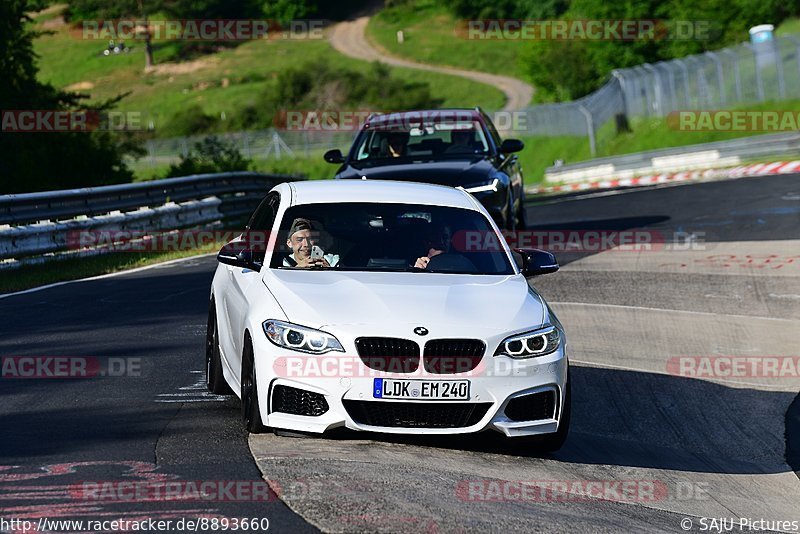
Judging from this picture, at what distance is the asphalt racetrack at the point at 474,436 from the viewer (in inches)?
261

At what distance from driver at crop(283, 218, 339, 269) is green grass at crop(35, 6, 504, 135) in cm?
8418

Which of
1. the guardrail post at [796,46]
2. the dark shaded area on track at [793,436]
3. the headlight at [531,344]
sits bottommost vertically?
the guardrail post at [796,46]

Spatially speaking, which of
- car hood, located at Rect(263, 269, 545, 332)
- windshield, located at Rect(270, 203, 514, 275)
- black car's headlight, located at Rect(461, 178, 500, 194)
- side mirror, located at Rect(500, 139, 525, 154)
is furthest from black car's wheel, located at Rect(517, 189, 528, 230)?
car hood, located at Rect(263, 269, 545, 332)

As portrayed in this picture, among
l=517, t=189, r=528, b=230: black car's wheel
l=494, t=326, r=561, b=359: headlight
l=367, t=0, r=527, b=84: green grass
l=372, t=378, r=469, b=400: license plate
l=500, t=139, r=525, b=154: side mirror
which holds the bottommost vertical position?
l=367, t=0, r=527, b=84: green grass

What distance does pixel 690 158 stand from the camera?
144 feet

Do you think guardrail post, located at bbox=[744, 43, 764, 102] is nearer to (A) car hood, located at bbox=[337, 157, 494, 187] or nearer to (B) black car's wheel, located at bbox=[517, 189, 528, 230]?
(B) black car's wheel, located at bbox=[517, 189, 528, 230]

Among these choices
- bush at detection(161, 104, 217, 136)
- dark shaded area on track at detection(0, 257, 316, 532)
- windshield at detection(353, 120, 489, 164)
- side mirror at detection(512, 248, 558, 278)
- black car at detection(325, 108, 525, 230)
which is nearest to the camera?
dark shaded area on track at detection(0, 257, 316, 532)

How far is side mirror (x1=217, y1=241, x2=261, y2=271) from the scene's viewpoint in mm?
8789

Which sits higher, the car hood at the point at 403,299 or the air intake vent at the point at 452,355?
the car hood at the point at 403,299

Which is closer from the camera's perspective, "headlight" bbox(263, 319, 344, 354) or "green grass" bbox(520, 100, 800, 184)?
"headlight" bbox(263, 319, 344, 354)

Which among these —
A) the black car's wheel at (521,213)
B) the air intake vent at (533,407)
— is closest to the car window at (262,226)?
the air intake vent at (533,407)

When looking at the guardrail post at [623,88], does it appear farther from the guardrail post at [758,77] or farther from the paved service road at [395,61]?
the paved service road at [395,61]

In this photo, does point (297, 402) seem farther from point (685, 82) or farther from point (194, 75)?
point (194, 75)

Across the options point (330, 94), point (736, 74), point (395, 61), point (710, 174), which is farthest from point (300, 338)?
point (395, 61)
